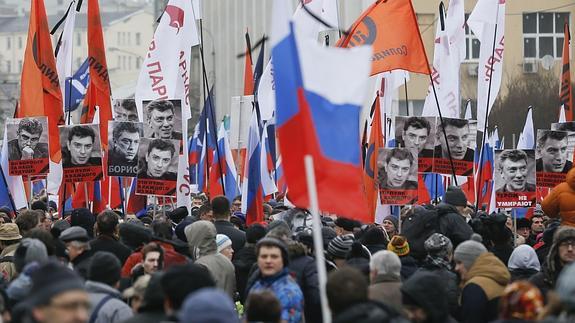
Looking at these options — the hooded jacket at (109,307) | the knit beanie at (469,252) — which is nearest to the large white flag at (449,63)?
the knit beanie at (469,252)

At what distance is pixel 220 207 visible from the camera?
13.4m

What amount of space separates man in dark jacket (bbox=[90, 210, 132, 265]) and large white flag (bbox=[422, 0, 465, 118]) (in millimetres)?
8799

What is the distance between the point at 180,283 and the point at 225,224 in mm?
5598

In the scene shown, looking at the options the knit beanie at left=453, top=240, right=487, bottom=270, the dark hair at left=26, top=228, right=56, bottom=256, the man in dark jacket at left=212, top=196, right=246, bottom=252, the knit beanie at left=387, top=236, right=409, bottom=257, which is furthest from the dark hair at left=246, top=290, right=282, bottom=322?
the man in dark jacket at left=212, top=196, right=246, bottom=252

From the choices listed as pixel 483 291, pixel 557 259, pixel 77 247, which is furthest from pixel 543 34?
pixel 483 291

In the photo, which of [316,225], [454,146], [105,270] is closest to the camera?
[316,225]

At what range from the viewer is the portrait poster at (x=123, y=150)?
16969 millimetres

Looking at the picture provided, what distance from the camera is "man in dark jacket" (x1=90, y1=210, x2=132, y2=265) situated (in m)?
11.9

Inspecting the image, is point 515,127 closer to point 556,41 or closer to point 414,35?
point 556,41

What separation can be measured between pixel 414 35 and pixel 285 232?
676 centimetres

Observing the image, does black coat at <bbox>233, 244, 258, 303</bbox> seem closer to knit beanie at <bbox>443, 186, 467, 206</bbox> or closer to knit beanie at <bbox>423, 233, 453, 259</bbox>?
knit beanie at <bbox>423, 233, 453, 259</bbox>

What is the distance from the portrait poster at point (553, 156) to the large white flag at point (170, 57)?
419cm

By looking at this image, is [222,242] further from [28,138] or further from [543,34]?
[543,34]

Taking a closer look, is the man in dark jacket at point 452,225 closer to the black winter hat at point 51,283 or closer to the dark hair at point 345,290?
the dark hair at point 345,290
